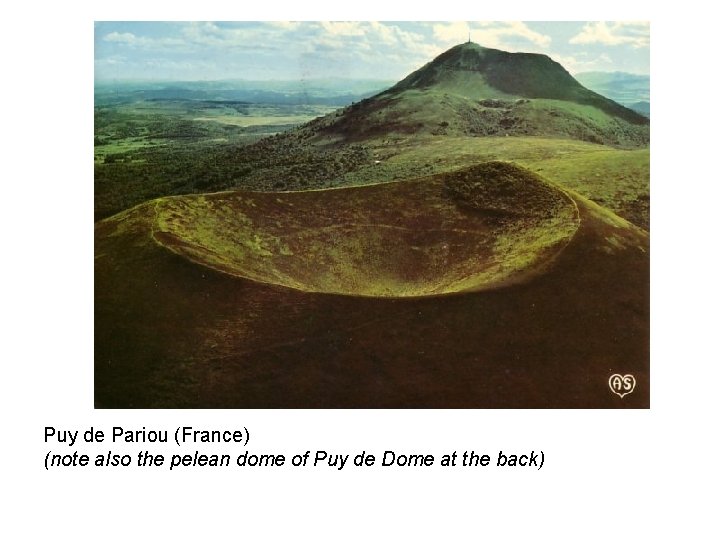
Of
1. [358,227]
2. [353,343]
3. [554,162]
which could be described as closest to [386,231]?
[358,227]

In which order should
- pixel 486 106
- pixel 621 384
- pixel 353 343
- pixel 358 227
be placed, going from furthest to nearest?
pixel 486 106 → pixel 358 227 → pixel 621 384 → pixel 353 343

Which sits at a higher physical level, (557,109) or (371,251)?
(557,109)

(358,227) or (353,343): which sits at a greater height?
(358,227)

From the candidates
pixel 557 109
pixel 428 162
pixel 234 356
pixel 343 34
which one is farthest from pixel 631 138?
pixel 234 356

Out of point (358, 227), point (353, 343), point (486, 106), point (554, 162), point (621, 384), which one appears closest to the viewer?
point (353, 343)

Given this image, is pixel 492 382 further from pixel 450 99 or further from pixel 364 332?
pixel 450 99

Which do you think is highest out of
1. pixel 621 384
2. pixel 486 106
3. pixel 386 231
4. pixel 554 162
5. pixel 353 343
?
pixel 486 106

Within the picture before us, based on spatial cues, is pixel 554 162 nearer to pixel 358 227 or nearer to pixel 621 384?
pixel 358 227
